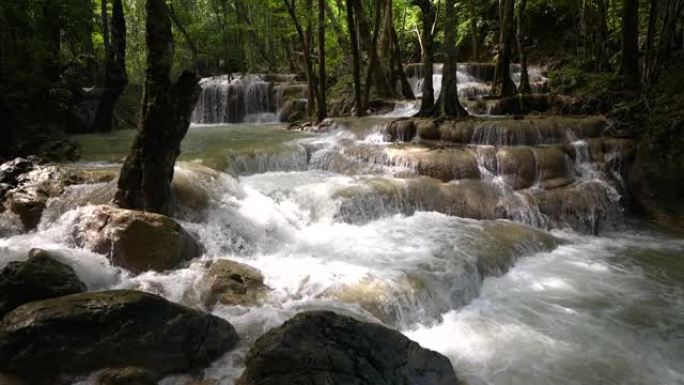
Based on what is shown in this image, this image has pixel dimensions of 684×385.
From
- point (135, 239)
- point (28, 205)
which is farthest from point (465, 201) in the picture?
point (28, 205)

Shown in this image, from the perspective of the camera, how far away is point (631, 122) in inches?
416

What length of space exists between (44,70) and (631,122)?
13438 mm

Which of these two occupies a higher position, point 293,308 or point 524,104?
point 524,104

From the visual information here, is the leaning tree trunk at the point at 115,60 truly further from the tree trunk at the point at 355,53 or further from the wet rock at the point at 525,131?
the wet rock at the point at 525,131

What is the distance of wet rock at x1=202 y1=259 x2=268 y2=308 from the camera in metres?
5.42

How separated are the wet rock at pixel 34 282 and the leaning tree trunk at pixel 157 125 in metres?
2.02

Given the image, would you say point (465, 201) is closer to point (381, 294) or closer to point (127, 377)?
point (381, 294)

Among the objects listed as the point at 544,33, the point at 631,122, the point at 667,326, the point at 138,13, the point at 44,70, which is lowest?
the point at 667,326

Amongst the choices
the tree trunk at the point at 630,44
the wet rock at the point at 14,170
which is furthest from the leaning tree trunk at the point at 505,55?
the wet rock at the point at 14,170

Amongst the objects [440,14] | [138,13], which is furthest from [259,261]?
[138,13]

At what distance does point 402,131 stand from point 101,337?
871 centimetres

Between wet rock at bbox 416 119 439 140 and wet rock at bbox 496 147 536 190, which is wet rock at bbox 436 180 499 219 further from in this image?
wet rock at bbox 416 119 439 140

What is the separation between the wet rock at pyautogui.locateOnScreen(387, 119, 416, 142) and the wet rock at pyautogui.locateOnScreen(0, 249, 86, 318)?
8.09m

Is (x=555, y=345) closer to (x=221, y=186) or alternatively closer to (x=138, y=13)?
(x=221, y=186)
